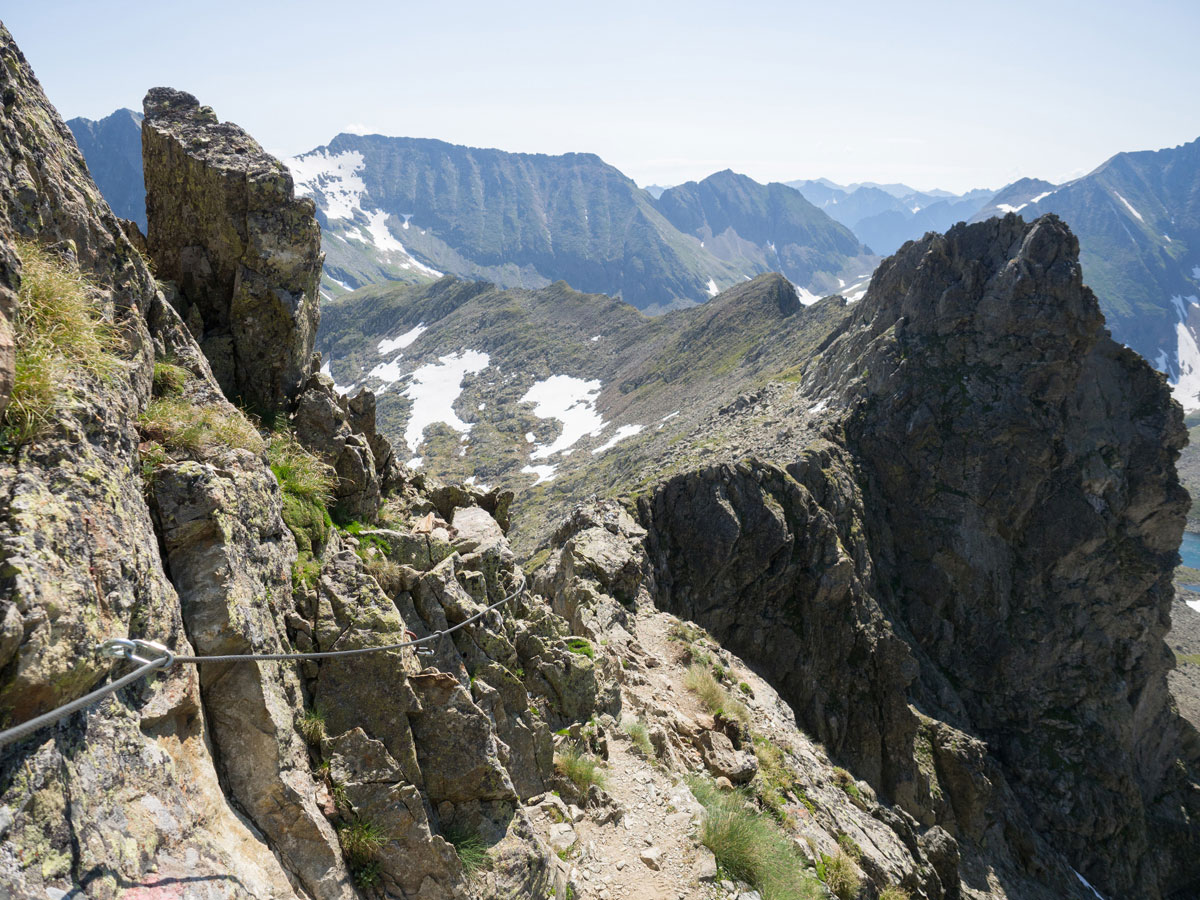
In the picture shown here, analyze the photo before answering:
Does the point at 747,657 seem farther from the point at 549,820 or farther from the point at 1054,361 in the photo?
the point at 1054,361

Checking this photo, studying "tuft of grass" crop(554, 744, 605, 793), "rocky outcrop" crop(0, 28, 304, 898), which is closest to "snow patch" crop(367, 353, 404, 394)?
"tuft of grass" crop(554, 744, 605, 793)

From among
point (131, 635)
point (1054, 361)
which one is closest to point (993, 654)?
point (1054, 361)

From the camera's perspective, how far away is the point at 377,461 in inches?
527

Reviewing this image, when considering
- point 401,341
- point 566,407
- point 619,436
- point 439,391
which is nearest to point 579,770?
point 619,436

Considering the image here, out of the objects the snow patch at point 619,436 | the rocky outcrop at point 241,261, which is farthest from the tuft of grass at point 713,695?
the snow patch at point 619,436

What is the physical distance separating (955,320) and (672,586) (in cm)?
2958

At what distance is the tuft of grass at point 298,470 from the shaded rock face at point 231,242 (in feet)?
4.45

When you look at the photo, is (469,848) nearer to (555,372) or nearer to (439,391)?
(555,372)

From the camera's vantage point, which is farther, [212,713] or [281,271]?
[281,271]

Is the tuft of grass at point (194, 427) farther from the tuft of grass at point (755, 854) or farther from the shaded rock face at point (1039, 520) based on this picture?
the shaded rock face at point (1039, 520)

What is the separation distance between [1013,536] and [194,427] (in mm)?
46857

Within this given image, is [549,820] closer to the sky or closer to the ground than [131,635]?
closer to the ground

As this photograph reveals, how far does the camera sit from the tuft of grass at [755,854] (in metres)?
10.2

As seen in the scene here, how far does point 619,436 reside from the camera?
9894cm
